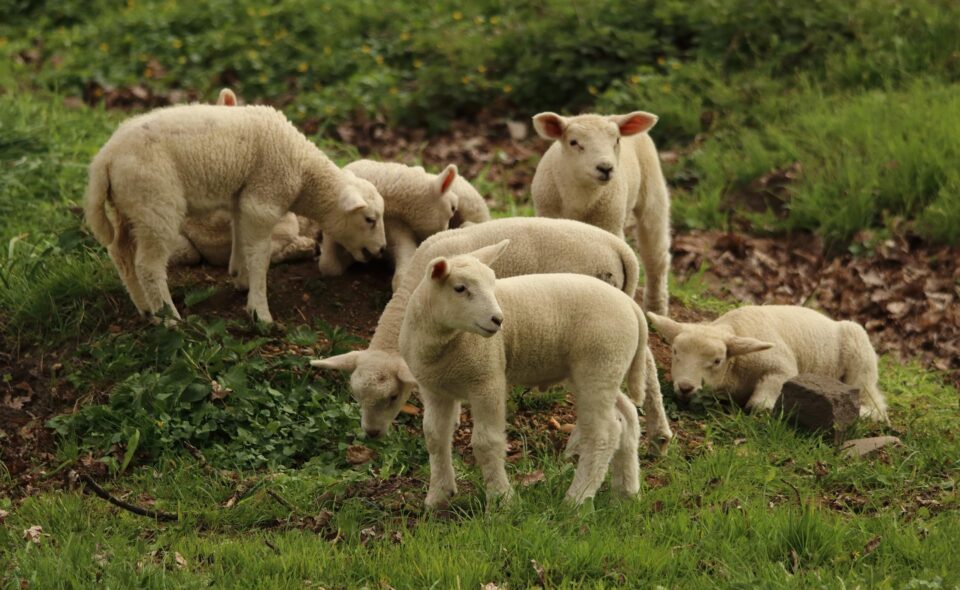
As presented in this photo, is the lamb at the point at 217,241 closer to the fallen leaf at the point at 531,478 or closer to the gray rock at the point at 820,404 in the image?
the fallen leaf at the point at 531,478

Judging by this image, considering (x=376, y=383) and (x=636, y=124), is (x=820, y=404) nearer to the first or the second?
(x=636, y=124)

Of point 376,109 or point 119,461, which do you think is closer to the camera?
point 119,461

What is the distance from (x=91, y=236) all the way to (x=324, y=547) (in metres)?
3.71

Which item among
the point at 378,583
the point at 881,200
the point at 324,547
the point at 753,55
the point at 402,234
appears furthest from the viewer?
the point at 753,55

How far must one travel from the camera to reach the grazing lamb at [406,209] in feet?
26.4

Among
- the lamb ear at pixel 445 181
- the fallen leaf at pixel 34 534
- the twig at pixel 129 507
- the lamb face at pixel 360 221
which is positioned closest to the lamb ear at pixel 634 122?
the lamb ear at pixel 445 181

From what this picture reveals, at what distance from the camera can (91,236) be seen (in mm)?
8484

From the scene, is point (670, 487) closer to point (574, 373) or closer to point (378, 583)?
point (574, 373)

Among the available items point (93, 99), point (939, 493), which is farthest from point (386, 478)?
point (93, 99)

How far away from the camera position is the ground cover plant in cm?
555

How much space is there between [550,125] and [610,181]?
489 mm

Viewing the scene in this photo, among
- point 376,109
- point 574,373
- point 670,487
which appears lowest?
point 376,109

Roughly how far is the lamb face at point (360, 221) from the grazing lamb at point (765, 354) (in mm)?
1700

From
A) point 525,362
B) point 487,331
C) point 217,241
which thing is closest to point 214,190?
point 217,241
